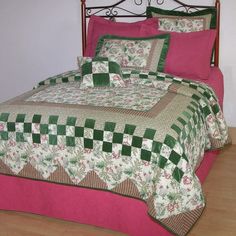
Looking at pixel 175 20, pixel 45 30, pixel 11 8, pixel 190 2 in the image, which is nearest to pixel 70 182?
pixel 175 20

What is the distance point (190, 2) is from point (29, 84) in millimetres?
1897

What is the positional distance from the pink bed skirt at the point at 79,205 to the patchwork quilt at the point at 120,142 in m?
0.06

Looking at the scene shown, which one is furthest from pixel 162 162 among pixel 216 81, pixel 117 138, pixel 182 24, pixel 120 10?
pixel 120 10

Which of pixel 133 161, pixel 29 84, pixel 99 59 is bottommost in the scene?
pixel 29 84

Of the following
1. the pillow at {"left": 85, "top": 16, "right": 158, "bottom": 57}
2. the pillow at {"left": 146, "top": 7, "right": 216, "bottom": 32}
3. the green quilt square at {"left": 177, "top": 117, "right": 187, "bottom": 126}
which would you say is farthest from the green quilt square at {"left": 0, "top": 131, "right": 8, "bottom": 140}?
the pillow at {"left": 146, "top": 7, "right": 216, "bottom": 32}

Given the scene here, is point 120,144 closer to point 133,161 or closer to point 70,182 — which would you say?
point 133,161

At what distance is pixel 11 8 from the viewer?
4262 millimetres

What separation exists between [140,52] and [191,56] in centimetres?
39

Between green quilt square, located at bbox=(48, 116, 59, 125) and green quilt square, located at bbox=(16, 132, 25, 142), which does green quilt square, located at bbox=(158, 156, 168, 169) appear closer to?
green quilt square, located at bbox=(48, 116, 59, 125)

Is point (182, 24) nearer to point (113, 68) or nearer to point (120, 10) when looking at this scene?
point (120, 10)

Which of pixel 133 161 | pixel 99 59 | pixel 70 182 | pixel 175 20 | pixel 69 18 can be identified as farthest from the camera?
pixel 69 18

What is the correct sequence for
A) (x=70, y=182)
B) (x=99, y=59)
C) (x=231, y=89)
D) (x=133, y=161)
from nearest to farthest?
1. (x=133, y=161)
2. (x=70, y=182)
3. (x=99, y=59)
4. (x=231, y=89)

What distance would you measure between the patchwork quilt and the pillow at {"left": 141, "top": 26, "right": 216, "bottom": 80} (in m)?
0.47

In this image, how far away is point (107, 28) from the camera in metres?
3.51
